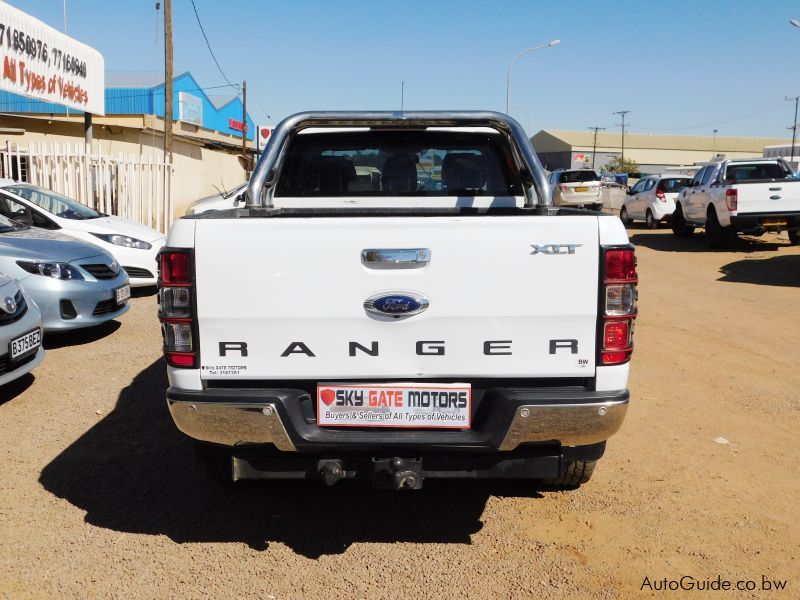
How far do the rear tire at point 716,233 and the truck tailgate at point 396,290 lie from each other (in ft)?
47.6

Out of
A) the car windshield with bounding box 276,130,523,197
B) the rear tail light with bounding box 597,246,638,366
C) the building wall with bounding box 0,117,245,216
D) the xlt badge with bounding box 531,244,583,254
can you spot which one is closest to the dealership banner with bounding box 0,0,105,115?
the building wall with bounding box 0,117,245,216

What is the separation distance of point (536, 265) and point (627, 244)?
370mm

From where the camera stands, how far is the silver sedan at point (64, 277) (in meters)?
7.11

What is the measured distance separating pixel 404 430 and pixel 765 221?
14.2m

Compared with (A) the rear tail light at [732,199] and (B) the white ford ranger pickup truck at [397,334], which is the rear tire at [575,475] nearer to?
(B) the white ford ranger pickup truck at [397,334]

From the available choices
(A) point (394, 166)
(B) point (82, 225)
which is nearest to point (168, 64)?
(B) point (82, 225)

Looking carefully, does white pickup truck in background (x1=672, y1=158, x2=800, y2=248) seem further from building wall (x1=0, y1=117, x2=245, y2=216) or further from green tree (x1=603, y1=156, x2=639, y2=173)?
green tree (x1=603, y1=156, x2=639, y2=173)

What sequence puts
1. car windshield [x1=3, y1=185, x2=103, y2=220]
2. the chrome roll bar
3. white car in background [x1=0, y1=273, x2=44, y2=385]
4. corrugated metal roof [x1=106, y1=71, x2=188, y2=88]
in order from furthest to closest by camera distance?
corrugated metal roof [x1=106, y1=71, x2=188, y2=88]
car windshield [x1=3, y1=185, x2=103, y2=220]
white car in background [x1=0, y1=273, x2=44, y2=385]
the chrome roll bar

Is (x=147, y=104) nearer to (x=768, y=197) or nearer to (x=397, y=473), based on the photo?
(x=768, y=197)

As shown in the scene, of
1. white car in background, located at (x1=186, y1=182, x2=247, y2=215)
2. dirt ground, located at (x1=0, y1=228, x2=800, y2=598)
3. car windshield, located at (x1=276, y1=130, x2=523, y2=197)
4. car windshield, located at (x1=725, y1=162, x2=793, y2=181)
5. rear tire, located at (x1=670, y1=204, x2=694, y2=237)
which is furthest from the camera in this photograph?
rear tire, located at (x1=670, y1=204, x2=694, y2=237)

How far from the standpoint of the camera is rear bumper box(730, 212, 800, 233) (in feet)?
48.7

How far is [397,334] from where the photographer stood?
3.03m

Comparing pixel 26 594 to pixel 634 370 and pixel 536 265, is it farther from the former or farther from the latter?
pixel 634 370

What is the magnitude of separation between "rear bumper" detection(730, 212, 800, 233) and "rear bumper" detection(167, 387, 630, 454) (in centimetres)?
1362
